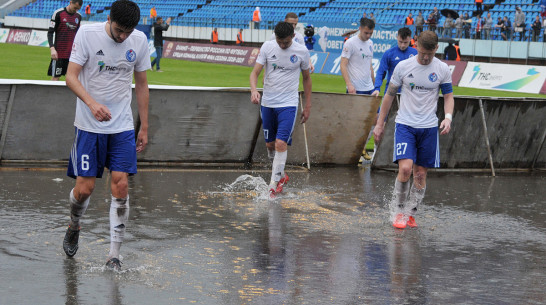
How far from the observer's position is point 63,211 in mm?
8336

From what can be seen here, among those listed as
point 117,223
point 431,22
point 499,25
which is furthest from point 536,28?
point 117,223

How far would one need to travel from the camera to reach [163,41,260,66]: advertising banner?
126ft

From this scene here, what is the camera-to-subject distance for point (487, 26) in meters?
34.5

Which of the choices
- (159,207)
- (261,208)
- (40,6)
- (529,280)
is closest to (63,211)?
(159,207)

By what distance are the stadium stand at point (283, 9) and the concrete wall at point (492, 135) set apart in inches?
811

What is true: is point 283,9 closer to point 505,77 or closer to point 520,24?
point 520,24

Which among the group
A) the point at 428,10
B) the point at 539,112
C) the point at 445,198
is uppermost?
the point at 428,10

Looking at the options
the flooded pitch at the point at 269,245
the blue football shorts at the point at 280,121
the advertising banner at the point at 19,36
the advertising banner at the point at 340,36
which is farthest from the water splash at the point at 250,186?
the advertising banner at the point at 19,36

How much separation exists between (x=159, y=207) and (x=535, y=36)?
1026 inches

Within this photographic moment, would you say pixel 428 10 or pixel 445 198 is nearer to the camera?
pixel 445 198

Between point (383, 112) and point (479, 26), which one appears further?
point (479, 26)

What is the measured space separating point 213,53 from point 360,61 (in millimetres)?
27207

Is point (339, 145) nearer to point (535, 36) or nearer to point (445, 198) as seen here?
point (445, 198)

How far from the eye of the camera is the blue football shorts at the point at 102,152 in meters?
6.25
